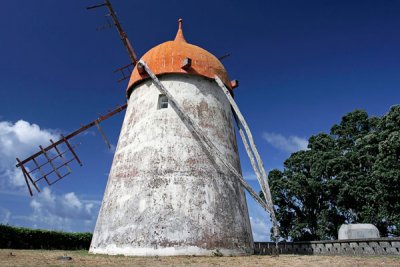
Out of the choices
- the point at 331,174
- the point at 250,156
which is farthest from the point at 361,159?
the point at 250,156

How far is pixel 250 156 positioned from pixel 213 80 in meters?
4.06

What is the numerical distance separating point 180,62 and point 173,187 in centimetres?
586

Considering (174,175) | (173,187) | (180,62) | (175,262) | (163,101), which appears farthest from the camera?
(180,62)

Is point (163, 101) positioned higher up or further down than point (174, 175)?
higher up

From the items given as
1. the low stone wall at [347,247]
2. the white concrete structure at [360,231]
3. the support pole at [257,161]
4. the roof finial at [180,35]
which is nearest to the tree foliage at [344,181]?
the white concrete structure at [360,231]

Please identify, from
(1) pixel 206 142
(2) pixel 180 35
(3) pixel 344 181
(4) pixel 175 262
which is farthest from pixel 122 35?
(3) pixel 344 181

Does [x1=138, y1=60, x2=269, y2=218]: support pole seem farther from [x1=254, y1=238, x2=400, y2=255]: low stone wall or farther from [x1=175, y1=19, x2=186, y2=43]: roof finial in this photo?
[x1=175, y1=19, x2=186, y2=43]: roof finial

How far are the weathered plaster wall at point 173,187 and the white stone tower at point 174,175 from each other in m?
0.03

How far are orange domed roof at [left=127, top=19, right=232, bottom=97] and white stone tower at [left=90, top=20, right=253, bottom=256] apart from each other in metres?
0.05

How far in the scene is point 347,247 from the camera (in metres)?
15.9

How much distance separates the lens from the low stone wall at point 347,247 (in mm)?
13742

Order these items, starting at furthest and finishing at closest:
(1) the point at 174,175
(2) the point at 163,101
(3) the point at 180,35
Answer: (3) the point at 180,35, (2) the point at 163,101, (1) the point at 174,175

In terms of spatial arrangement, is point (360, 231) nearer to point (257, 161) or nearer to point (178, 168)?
point (257, 161)

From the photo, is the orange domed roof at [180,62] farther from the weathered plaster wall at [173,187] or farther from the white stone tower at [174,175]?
the weathered plaster wall at [173,187]
